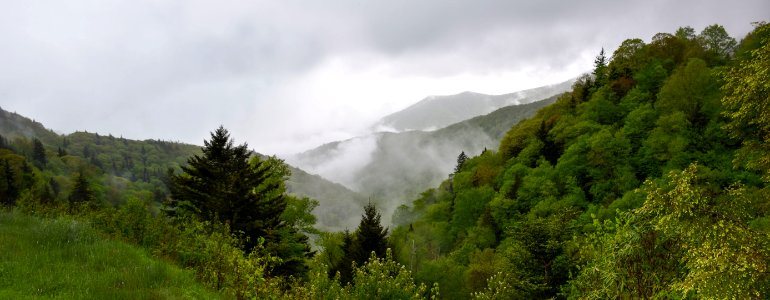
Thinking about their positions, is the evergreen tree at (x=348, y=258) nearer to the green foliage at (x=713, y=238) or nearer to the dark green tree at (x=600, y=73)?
the green foliage at (x=713, y=238)

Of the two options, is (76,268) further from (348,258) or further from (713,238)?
(348,258)

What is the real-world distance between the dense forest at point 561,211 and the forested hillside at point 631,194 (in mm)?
76

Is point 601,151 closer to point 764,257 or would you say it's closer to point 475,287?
point 475,287

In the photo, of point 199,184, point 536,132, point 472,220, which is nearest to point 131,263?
point 199,184

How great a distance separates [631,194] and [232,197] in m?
38.7

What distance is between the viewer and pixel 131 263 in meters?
11.4

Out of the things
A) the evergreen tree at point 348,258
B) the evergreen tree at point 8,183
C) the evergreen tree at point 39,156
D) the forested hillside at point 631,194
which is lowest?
the evergreen tree at point 348,258

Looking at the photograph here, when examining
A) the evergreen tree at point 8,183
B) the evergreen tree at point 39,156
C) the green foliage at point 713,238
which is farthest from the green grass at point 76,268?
the evergreen tree at point 39,156

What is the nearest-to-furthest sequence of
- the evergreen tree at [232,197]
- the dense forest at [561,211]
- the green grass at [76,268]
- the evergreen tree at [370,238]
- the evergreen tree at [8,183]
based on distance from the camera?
the green grass at [76,268], the dense forest at [561,211], the evergreen tree at [232,197], the evergreen tree at [370,238], the evergreen tree at [8,183]

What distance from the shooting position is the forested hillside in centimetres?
888

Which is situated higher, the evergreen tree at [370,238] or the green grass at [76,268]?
the green grass at [76,268]

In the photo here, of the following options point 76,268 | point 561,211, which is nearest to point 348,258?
point 561,211

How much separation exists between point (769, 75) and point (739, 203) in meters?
3.07

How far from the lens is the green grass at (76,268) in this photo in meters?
8.74
